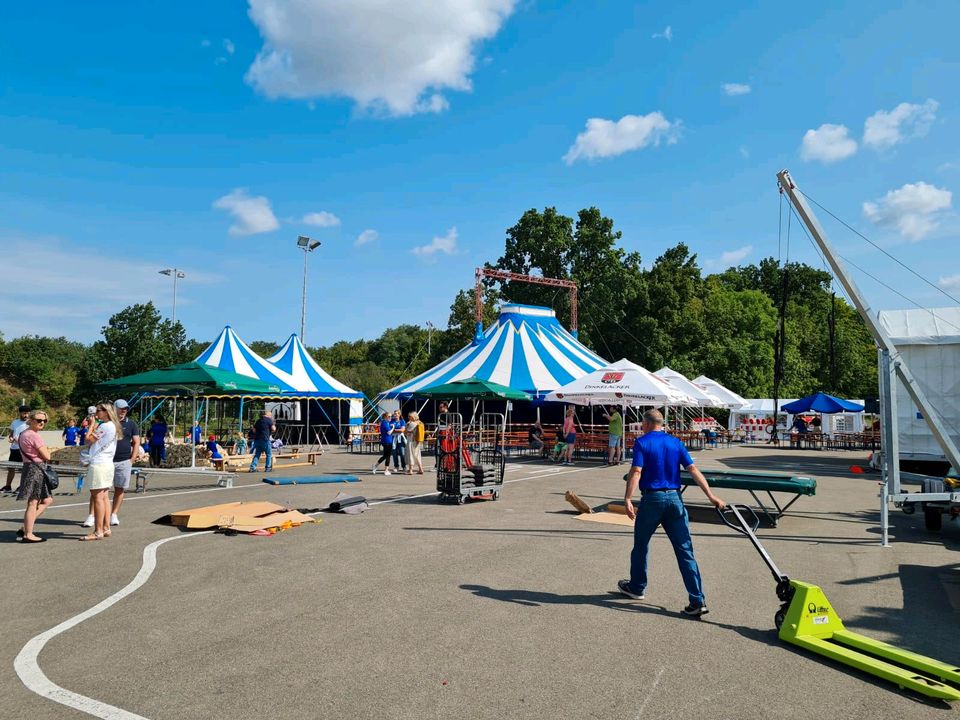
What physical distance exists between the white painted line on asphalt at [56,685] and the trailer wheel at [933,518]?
9.91 meters

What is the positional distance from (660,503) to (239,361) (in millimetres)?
25514

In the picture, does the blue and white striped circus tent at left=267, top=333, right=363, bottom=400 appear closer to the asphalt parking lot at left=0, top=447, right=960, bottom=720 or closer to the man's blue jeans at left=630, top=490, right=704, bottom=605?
the asphalt parking lot at left=0, top=447, right=960, bottom=720

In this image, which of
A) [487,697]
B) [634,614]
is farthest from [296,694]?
[634,614]

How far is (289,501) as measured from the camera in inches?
480

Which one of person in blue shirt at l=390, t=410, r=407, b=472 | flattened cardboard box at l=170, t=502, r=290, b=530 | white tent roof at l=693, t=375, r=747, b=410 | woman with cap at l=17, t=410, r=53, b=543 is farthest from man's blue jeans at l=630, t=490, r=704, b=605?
white tent roof at l=693, t=375, r=747, b=410

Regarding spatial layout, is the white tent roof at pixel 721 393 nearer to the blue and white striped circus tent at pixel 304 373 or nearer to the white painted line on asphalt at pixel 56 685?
the blue and white striped circus tent at pixel 304 373

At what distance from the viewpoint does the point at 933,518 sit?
385 inches

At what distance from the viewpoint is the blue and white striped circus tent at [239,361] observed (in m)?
28.3

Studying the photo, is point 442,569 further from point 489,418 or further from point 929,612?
point 489,418

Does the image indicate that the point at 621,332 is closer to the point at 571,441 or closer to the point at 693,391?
the point at 693,391

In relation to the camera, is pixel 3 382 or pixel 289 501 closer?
pixel 289 501

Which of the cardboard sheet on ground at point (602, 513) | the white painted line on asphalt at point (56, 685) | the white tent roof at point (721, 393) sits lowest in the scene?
the white painted line on asphalt at point (56, 685)

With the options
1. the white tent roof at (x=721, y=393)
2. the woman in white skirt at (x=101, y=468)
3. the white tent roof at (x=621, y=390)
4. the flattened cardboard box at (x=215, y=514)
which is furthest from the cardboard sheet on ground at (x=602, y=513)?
the white tent roof at (x=721, y=393)

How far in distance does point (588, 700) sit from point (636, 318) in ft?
157
